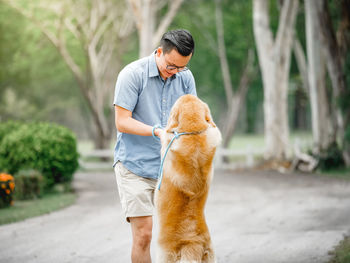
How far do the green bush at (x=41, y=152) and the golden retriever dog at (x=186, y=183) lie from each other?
9437mm

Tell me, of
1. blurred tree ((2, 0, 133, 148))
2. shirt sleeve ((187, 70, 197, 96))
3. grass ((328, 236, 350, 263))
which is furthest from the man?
blurred tree ((2, 0, 133, 148))

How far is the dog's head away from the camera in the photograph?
316 centimetres

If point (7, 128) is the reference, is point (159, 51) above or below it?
above

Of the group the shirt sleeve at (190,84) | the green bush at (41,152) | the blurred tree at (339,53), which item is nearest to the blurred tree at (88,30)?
the green bush at (41,152)

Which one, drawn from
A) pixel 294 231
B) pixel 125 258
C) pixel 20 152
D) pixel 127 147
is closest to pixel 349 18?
pixel 294 231

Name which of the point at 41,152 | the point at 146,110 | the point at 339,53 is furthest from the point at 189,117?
the point at 339,53

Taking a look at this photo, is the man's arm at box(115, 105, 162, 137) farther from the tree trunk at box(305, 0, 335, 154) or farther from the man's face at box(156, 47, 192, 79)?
the tree trunk at box(305, 0, 335, 154)

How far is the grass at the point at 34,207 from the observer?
9078mm

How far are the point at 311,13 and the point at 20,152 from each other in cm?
1119

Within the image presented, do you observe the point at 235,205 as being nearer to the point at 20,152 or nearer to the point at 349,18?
the point at 20,152

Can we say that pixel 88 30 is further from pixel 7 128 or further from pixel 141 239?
pixel 141 239

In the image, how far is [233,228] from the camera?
798 centimetres

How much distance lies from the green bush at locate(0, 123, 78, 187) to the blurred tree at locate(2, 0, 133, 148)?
8476mm

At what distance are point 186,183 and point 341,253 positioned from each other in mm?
3570
